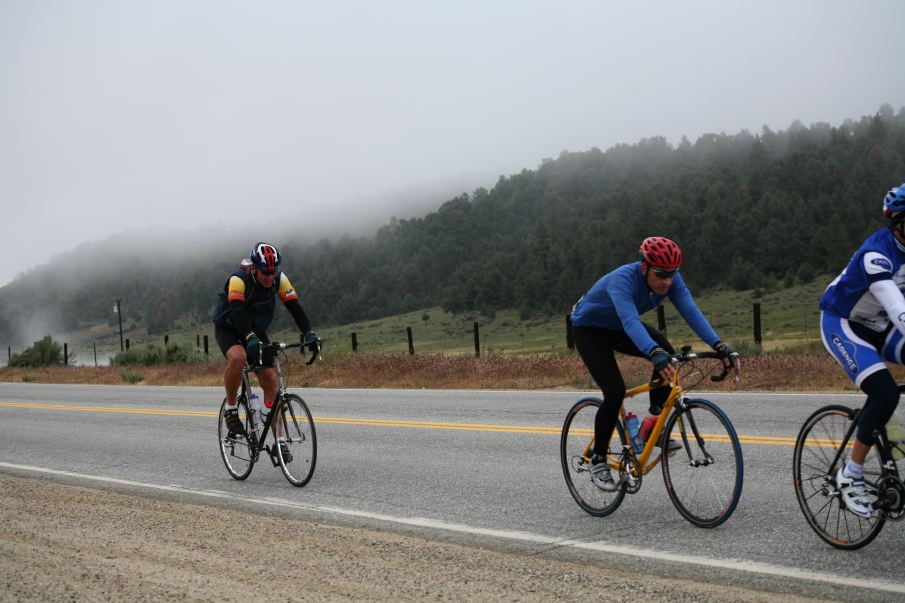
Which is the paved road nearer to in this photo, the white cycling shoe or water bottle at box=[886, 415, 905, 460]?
the white cycling shoe

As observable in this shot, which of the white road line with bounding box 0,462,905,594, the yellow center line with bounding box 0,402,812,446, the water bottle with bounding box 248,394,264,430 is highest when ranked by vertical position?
the water bottle with bounding box 248,394,264,430

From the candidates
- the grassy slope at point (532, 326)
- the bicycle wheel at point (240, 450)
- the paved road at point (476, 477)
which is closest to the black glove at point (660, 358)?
the paved road at point (476, 477)

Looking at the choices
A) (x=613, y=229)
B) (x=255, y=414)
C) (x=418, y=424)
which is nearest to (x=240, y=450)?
(x=255, y=414)

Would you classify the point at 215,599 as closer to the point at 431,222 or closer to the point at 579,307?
the point at 579,307

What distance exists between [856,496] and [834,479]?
0.76 ft

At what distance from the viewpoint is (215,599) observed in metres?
4.99

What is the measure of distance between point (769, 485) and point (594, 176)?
589 feet

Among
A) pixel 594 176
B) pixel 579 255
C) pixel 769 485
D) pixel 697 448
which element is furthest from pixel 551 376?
pixel 594 176

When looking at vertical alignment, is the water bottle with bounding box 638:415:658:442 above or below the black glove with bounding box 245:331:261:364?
below

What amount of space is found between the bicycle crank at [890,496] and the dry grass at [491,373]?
8.39 m

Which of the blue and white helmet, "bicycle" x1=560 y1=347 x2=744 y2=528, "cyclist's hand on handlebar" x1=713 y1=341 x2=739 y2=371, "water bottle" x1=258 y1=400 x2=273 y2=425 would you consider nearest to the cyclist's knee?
"water bottle" x1=258 y1=400 x2=273 y2=425

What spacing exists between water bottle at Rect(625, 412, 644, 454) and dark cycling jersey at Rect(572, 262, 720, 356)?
68 centimetres

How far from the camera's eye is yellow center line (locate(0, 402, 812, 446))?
873cm

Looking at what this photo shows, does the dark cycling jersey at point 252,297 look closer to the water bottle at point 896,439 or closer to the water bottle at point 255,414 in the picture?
the water bottle at point 255,414
